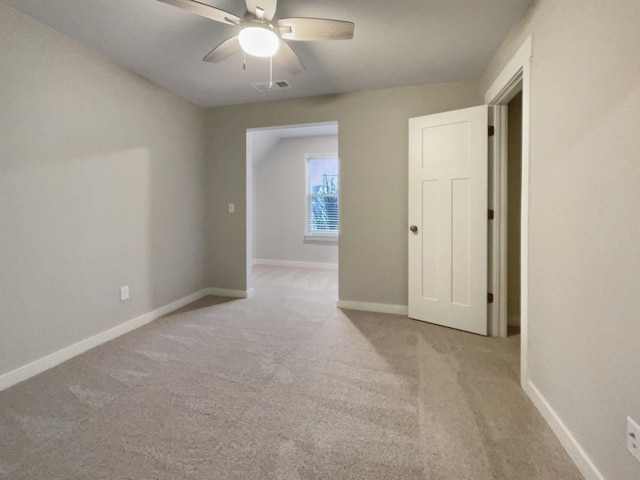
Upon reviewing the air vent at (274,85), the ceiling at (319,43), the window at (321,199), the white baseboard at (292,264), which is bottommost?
the white baseboard at (292,264)

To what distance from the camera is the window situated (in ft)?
18.7

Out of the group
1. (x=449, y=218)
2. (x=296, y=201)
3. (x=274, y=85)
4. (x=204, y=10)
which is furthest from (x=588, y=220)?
(x=296, y=201)

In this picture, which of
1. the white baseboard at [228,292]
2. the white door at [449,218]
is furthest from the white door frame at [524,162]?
the white baseboard at [228,292]

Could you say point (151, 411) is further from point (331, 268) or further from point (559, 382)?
point (331, 268)

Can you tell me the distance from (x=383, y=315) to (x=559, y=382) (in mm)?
1742

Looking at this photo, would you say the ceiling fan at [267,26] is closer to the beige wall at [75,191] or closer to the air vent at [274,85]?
the air vent at [274,85]

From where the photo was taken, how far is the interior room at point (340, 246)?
47.8 inches

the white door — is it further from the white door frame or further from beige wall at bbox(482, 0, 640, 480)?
beige wall at bbox(482, 0, 640, 480)

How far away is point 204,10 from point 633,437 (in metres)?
2.53

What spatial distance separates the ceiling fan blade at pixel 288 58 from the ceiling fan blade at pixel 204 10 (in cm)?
34

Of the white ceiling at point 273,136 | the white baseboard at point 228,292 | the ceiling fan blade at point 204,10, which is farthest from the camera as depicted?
the white ceiling at point 273,136

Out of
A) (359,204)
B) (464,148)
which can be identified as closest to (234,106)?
(359,204)

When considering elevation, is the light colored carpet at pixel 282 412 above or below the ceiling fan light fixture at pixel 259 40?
below

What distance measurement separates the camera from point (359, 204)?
3221mm
